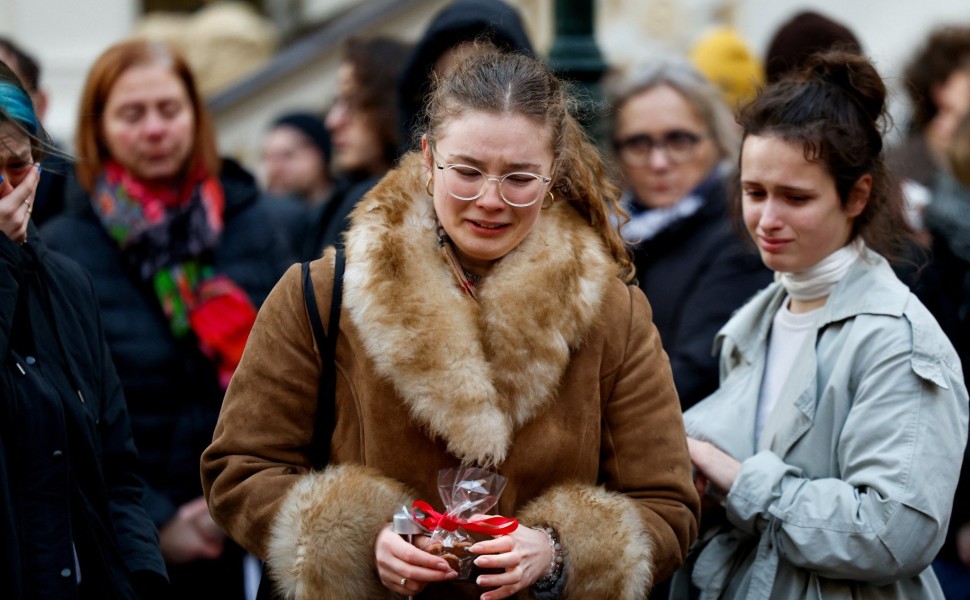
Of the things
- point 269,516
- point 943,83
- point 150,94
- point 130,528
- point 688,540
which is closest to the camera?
point 269,516

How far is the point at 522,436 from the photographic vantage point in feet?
9.62

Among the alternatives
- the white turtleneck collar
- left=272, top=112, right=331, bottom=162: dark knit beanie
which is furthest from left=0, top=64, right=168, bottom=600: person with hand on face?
left=272, top=112, right=331, bottom=162: dark knit beanie

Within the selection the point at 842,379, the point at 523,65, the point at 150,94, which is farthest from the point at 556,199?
the point at 150,94

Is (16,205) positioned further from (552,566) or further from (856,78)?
(856,78)

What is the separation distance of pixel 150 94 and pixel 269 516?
225 centimetres

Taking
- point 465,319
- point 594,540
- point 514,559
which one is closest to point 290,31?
point 465,319

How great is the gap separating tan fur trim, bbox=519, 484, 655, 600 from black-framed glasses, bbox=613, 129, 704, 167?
206 centimetres

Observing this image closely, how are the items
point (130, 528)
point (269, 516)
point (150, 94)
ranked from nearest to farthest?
point (269, 516) < point (130, 528) < point (150, 94)

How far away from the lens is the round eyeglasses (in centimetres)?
287

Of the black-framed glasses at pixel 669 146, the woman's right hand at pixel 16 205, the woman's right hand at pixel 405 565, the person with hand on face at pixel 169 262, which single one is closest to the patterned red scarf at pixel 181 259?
the person with hand on face at pixel 169 262

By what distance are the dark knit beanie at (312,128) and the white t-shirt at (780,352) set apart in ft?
17.8

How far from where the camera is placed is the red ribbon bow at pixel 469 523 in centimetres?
276

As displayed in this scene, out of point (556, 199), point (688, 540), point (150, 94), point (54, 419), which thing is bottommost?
point (688, 540)

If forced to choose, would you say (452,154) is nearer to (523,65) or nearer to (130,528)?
(523,65)
